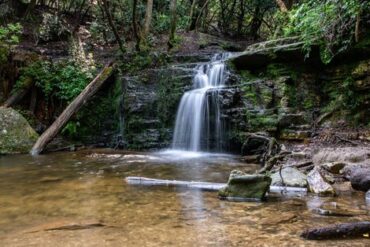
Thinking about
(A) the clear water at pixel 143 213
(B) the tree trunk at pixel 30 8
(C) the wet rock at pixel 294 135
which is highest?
(B) the tree trunk at pixel 30 8

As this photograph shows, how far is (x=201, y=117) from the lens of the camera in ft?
32.5

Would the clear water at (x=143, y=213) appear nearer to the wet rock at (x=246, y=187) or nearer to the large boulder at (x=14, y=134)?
the wet rock at (x=246, y=187)

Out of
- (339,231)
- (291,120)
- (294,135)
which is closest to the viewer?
(339,231)

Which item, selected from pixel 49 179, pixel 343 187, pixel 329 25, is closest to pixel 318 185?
pixel 343 187

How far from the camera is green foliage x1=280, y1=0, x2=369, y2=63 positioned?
736 centimetres

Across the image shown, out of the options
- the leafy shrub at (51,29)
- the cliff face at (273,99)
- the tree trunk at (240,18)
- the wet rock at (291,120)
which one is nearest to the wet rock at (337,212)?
the cliff face at (273,99)

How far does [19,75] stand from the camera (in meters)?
11.9

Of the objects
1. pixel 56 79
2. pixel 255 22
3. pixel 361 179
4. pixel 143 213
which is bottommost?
pixel 143 213

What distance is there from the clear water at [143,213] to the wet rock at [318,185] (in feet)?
0.58

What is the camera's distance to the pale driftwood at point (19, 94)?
447 inches

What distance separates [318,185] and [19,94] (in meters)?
9.58

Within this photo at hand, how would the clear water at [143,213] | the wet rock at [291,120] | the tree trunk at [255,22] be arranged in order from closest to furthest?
1. the clear water at [143,213]
2. the wet rock at [291,120]
3. the tree trunk at [255,22]

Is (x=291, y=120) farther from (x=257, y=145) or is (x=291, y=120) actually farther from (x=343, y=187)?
(x=343, y=187)

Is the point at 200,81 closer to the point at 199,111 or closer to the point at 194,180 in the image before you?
the point at 199,111
